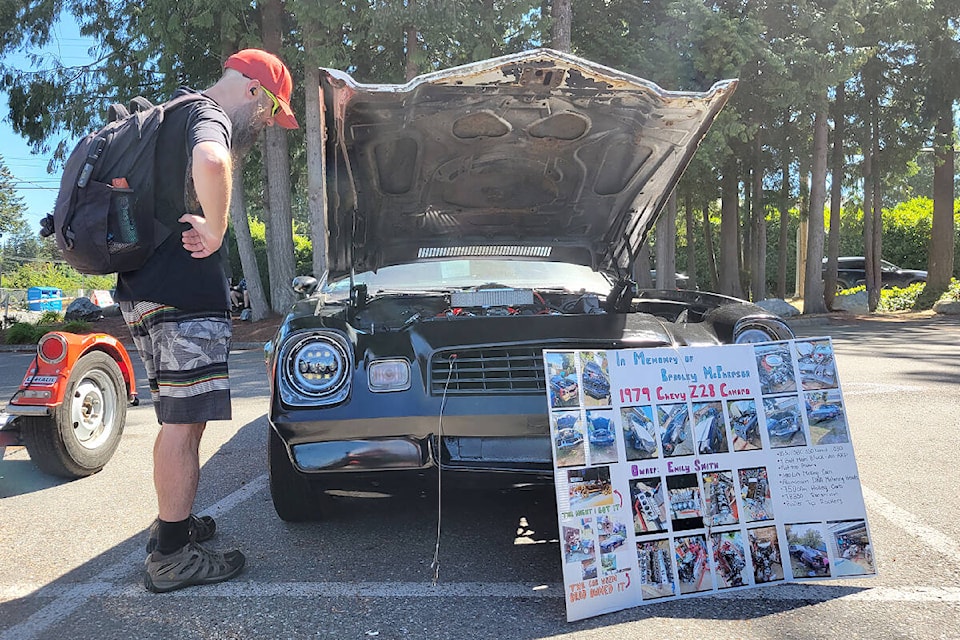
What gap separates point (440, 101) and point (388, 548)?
2.17 m

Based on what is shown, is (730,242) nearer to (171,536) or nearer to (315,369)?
(315,369)

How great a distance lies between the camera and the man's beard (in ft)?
9.55

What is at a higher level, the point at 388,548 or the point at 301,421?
the point at 301,421

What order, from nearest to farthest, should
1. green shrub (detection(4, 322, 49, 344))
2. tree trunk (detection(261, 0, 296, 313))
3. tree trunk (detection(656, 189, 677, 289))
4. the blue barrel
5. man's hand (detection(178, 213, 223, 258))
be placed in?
1. man's hand (detection(178, 213, 223, 258))
2. green shrub (detection(4, 322, 49, 344))
3. tree trunk (detection(261, 0, 296, 313))
4. tree trunk (detection(656, 189, 677, 289))
5. the blue barrel

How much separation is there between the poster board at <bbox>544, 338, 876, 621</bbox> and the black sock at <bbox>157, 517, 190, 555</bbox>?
1.46 metres

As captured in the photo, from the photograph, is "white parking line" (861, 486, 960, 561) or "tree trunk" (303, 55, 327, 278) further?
"tree trunk" (303, 55, 327, 278)

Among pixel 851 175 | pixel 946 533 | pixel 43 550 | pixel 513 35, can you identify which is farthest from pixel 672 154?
pixel 851 175

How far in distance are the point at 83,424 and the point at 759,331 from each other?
3.99 metres

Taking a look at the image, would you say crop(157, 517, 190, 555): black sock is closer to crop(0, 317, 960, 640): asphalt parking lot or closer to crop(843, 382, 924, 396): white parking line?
crop(0, 317, 960, 640): asphalt parking lot

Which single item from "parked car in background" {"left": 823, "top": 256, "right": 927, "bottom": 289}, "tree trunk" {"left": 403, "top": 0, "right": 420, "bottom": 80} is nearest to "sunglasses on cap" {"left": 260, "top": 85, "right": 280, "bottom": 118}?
"tree trunk" {"left": 403, "top": 0, "right": 420, "bottom": 80}

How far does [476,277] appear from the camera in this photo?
446 centimetres

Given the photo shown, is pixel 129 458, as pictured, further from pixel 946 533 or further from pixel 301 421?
pixel 946 533

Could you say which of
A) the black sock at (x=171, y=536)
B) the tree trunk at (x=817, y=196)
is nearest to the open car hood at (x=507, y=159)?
the black sock at (x=171, y=536)

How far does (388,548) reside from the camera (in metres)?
3.10
